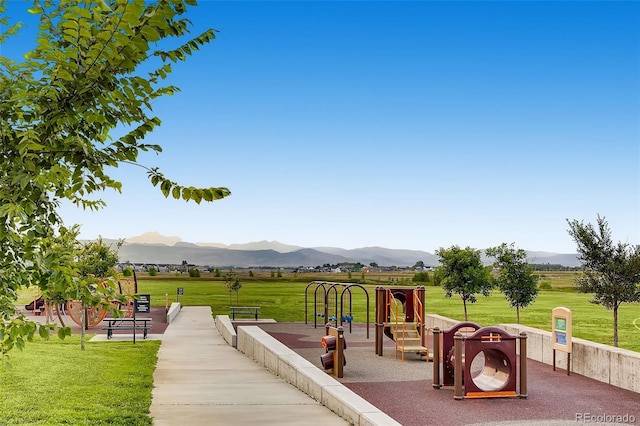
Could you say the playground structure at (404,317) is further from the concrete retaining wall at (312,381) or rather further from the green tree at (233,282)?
the green tree at (233,282)

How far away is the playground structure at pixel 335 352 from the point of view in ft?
47.5

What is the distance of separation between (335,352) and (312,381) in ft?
9.92

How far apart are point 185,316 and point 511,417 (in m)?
26.8

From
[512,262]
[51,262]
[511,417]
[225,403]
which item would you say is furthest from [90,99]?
[512,262]

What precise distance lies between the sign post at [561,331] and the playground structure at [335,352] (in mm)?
4686

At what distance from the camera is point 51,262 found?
13.7ft

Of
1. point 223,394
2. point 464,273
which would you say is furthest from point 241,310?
point 223,394

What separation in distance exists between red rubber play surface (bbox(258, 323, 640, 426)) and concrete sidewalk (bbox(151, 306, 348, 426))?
1.53m

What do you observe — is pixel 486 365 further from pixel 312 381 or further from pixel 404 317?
pixel 404 317

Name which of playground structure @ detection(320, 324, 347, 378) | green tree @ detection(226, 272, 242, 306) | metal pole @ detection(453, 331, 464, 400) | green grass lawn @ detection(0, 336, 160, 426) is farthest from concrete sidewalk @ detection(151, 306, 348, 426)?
green tree @ detection(226, 272, 242, 306)

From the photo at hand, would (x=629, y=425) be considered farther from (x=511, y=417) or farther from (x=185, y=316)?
(x=185, y=316)

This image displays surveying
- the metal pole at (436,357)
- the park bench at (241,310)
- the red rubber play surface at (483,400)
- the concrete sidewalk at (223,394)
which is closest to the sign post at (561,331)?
the red rubber play surface at (483,400)

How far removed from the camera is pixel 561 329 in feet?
48.6

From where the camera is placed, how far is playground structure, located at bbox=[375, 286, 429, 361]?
59.3 ft
